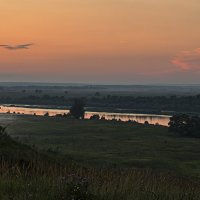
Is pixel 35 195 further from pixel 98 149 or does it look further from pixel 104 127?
pixel 104 127

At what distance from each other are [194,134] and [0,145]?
76075mm

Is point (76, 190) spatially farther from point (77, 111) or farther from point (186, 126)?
point (77, 111)

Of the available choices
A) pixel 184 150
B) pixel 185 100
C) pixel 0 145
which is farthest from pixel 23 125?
pixel 185 100

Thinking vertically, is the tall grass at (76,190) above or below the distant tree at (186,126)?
above

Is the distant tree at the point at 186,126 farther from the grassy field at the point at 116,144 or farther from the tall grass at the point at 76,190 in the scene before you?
the tall grass at the point at 76,190

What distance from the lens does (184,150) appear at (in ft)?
224

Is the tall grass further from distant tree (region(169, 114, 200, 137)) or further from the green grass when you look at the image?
distant tree (region(169, 114, 200, 137))

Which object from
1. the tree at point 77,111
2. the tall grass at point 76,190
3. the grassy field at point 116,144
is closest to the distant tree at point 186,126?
the grassy field at point 116,144

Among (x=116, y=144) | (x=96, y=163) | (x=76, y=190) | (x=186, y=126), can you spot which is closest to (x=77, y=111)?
(x=186, y=126)

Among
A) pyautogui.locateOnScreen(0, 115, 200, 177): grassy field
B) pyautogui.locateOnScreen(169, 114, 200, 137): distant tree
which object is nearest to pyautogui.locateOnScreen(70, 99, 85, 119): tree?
pyautogui.locateOnScreen(0, 115, 200, 177): grassy field

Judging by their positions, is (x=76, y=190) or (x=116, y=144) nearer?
(x=76, y=190)

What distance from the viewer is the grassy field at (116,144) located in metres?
52.0

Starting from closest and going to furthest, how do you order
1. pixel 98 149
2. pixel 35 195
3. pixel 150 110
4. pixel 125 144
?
1. pixel 35 195
2. pixel 98 149
3. pixel 125 144
4. pixel 150 110

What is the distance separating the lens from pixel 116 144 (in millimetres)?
74250
